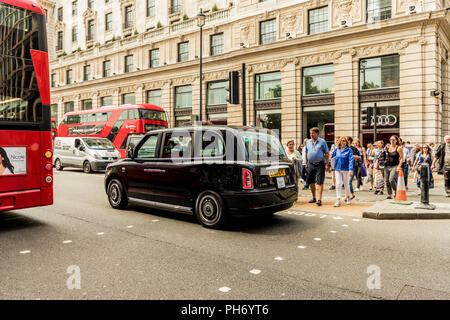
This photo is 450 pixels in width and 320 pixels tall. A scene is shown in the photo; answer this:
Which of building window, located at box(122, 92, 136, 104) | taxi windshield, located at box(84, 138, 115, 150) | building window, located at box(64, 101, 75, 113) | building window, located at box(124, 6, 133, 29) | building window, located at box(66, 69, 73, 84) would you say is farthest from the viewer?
building window, located at box(66, 69, 73, 84)

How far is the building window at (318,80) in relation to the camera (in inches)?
894

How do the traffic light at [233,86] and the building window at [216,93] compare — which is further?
the building window at [216,93]

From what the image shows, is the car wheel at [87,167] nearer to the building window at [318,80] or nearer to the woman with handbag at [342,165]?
the woman with handbag at [342,165]

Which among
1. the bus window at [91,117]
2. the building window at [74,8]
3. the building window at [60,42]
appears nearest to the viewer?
the bus window at [91,117]

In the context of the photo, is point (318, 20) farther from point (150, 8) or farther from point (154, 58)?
point (150, 8)

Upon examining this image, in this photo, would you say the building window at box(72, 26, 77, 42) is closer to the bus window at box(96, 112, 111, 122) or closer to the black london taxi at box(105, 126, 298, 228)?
the bus window at box(96, 112, 111, 122)

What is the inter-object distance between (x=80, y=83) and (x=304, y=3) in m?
25.7

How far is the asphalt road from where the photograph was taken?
3.48m

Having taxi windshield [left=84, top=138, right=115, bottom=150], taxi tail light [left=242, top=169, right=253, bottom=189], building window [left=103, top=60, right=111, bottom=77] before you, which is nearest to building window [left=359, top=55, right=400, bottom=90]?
taxi windshield [left=84, top=138, right=115, bottom=150]

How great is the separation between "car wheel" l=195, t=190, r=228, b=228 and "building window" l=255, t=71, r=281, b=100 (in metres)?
19.9

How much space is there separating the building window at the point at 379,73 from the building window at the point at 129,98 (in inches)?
808

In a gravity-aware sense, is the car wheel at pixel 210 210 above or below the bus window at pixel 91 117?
below

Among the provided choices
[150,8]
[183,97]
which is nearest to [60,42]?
[150,8]

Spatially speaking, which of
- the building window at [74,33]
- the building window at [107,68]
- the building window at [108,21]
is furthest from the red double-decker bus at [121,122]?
the building window at [74,33]
